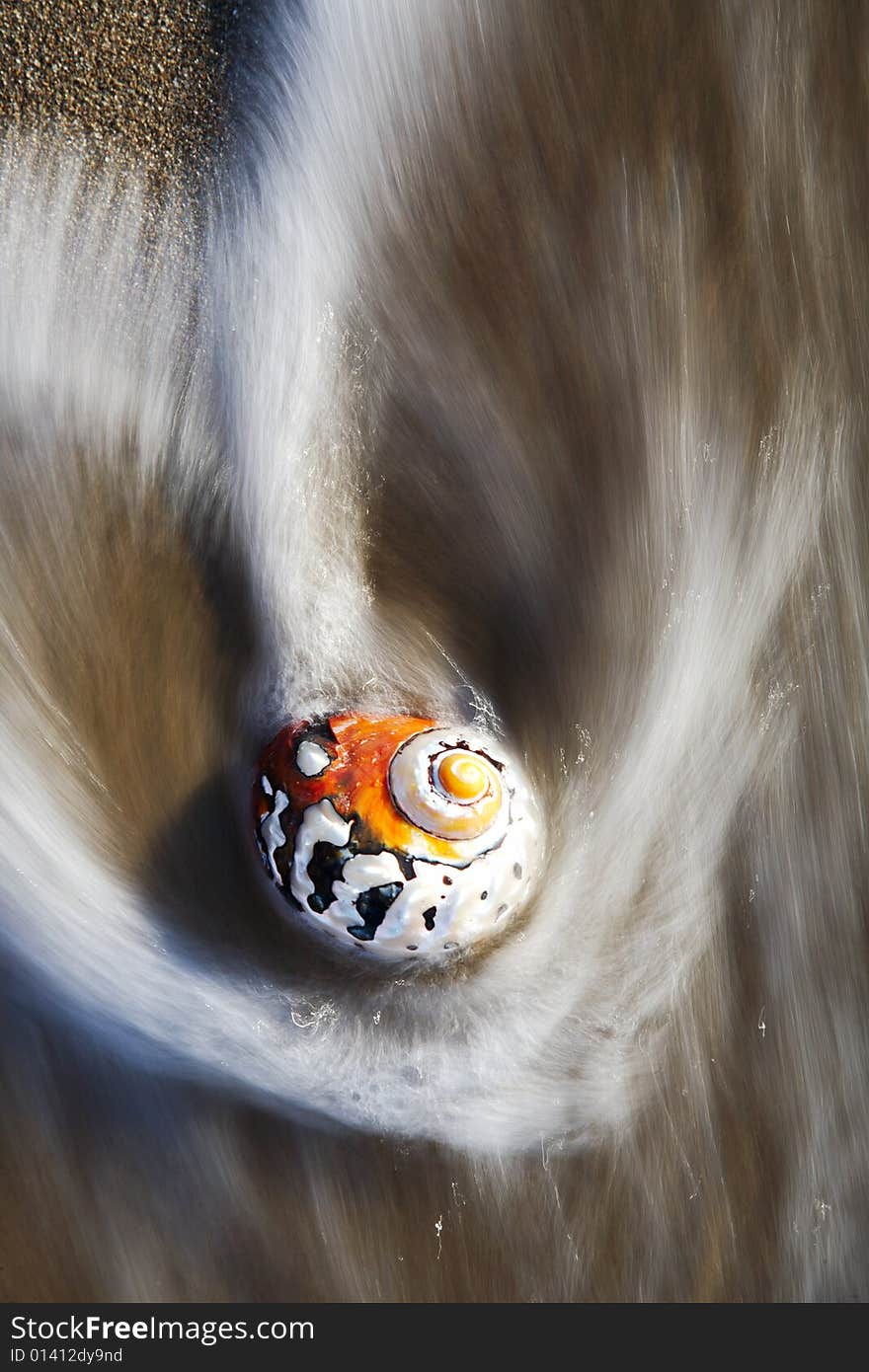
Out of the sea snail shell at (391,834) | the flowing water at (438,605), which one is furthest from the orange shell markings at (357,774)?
the flowing water at (438,605)

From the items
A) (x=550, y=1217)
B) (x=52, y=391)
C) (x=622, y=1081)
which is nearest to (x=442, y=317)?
(x=52, y=391)

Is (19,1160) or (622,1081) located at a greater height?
(622,1081)

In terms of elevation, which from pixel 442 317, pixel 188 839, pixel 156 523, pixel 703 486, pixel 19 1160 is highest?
pixel 442 317

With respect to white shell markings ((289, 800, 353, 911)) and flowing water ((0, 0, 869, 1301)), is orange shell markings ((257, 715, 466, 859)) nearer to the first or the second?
white shell markings ((289, 800, 353, 911))

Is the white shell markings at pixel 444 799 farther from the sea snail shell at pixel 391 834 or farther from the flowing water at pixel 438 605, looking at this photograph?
the flowing water at pixel 438 605

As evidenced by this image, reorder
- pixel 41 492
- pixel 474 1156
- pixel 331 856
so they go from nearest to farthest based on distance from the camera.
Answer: pixel 331 856, pixel 41 492, pixel 474 1156

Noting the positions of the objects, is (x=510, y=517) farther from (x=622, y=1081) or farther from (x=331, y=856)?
(x=622, y=1081)

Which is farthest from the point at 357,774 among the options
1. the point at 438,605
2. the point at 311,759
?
the point at 438,605

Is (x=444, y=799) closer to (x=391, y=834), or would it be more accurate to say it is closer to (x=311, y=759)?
(x=391, y=834)

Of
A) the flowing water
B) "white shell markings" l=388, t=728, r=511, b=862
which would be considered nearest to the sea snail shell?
"white shell markings" l=388, t=728, r=511, b=862
